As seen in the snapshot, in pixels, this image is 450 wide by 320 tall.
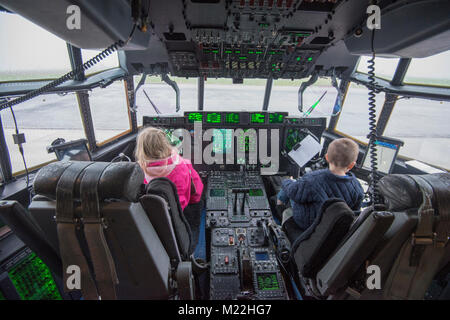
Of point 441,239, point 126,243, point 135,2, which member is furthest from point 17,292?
point 441,239

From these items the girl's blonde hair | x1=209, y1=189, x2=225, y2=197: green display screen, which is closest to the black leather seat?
the girl's blonde hair

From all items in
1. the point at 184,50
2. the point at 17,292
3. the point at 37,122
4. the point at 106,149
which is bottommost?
the point at 17,292

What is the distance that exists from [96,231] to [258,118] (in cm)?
201

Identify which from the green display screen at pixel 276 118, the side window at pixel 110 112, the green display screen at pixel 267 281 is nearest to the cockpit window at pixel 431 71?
the green display screen at pixel 276 118

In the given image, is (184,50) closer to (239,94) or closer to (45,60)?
(45,60)

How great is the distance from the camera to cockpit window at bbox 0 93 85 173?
1560mm

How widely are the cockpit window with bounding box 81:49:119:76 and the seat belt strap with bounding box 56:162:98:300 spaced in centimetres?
168

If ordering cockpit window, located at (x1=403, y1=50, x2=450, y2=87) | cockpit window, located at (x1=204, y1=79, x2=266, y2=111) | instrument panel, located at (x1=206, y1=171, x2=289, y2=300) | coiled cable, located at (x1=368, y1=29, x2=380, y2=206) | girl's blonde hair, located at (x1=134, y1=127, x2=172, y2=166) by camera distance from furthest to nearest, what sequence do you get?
1. cockpit window, located at (x1=204, y1=79, x2=266, y2=111)
2. cockpit window, located at (x1=403, y1=50, x2=450, y2=87)
3. girl's blonde hair, located at (x1=134, y1=127, x2=172, y2=166)
4. instrument panel, located at (x1=206, y1=171, x2=289, y2=300)
5. coiled cable, located at (x1=368, y1=29, x2=380, y2=206)

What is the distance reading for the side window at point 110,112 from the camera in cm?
233

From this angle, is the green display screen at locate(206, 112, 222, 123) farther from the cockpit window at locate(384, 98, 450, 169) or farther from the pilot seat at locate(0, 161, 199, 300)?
the cockpit window at locate(384, 98, 450, 169)

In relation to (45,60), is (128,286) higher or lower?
lower

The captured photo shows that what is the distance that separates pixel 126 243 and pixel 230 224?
1.11m

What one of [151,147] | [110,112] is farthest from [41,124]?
[151,147]

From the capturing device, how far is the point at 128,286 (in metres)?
0.92
